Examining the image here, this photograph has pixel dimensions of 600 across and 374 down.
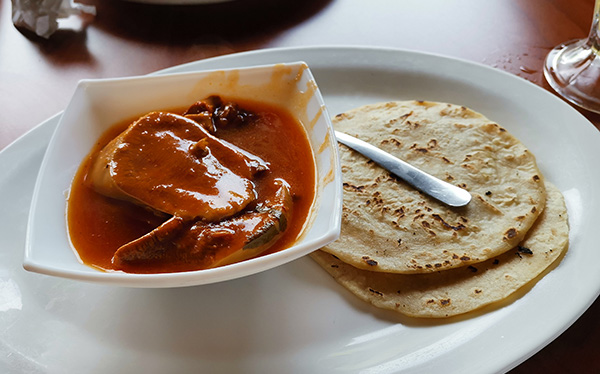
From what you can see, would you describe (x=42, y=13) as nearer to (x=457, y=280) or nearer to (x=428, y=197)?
(x=428, y=197)

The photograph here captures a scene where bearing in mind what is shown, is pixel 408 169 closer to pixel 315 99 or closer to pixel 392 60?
pixel 315 99

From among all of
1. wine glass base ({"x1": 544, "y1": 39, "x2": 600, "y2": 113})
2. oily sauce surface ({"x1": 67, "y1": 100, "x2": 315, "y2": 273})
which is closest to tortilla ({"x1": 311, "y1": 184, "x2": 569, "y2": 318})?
oily sauce surface ({"x1": 67, "y1": 100, "x2": 315, "y2": 273})

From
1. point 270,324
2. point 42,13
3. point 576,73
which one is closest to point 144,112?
point 270,324

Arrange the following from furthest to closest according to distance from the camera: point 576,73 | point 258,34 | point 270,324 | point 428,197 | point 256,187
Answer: point 258,34 < point 576,73 < point 428,197 < point 256,187 < point 270,324

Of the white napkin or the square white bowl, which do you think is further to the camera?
the white napkin

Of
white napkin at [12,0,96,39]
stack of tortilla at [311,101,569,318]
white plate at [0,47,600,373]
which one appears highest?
white napkin at [12,0,96,39]

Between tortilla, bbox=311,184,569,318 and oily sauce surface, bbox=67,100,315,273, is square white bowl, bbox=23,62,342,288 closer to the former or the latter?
oily sauce surface, bbox=67,100,315,273

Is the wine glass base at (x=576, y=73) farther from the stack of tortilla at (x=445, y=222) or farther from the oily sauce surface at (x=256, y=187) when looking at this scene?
the oily sauce surface at (x=256, y=187)

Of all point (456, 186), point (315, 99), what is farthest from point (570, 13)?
point (315, 99)
